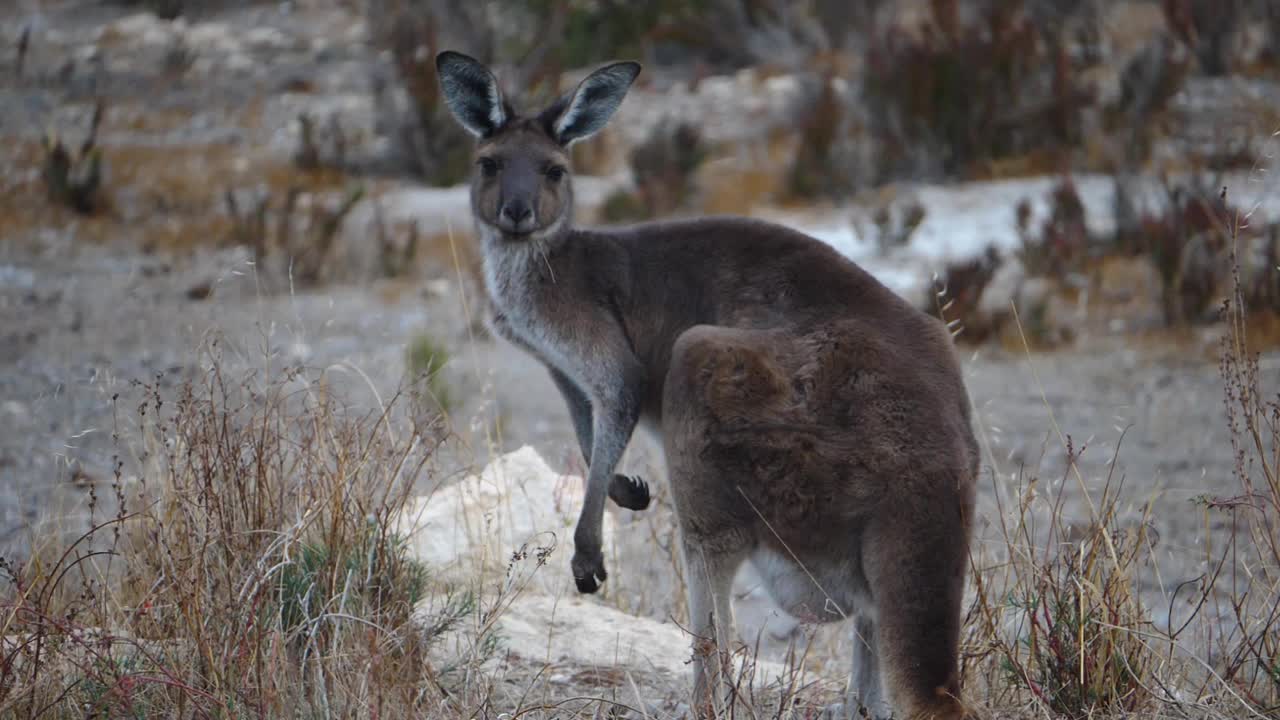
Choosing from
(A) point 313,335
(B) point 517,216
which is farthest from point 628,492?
(A) point 313,335

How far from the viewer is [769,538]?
329 centimetres

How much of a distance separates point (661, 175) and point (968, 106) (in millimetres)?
2645

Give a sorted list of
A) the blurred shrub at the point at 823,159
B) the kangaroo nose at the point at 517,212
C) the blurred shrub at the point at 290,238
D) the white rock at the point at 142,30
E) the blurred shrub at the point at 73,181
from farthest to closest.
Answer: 1. the white rock at the point at 142,30
2. the blurred shrub at the point at 823,159
3. the blurred shrub at the point at 73,181
4. the blurred shrub at the point at 290,238
5. the kangaroo nose at the point at 517,212

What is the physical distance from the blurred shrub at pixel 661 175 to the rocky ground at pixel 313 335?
59cm

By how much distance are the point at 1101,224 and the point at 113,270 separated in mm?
7208

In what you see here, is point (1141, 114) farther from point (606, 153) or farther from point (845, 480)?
point (845, 480)

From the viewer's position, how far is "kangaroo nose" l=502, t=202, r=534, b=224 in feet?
12.9

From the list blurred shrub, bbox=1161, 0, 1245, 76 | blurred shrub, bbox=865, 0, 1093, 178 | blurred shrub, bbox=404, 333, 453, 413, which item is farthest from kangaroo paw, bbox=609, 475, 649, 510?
blurred shrub, bbox=1161, 0, 1245, 76

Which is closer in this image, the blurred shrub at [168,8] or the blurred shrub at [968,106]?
the blurred shrub at [968,106]

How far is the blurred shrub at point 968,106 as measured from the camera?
11.8 meters

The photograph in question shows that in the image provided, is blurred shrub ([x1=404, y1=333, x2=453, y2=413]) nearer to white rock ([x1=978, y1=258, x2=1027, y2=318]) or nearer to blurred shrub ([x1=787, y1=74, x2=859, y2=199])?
white rock ([x1=978, y1=258, x2=1027, y2=318])

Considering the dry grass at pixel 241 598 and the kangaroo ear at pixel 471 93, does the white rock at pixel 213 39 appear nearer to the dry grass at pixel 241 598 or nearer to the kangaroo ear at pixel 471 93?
the kangaroo ear at pixel 471 93

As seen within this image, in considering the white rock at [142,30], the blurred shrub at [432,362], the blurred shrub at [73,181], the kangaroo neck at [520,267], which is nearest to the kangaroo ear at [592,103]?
the kangaroo neck at [520,267]

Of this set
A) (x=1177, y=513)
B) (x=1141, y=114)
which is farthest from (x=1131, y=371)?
(x=1141, y=114)
